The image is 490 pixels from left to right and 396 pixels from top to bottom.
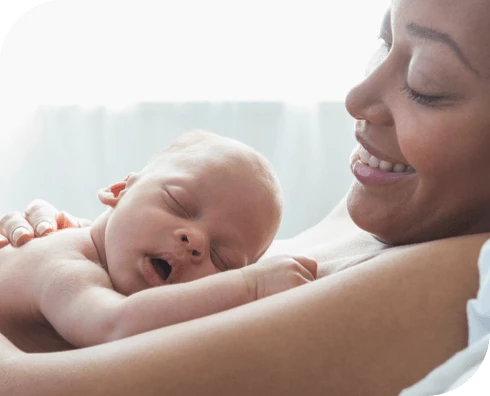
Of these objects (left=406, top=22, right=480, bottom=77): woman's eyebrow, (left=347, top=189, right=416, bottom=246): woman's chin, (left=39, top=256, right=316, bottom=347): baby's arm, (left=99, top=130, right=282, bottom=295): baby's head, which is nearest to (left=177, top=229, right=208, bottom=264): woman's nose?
(left=99, top=130, right=282, bottom=295): baby's head

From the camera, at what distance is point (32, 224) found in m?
1.50

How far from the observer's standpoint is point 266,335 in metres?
0.94

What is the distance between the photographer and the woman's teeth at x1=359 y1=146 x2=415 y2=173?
4.11 ft

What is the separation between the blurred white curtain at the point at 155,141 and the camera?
2.64 meters

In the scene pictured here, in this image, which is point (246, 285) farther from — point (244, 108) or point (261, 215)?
point (244, 108)

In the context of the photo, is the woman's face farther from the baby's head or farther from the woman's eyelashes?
the baby's head

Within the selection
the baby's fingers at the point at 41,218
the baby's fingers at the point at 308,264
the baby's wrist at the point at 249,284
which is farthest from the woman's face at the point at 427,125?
the baby's fingers at the point at 41,218

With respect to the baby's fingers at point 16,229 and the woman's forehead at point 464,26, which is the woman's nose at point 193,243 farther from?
the woman's forehead at point 464,26

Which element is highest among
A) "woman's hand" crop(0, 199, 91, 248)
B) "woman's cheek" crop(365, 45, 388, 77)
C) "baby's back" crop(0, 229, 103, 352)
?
"woman's cheek" crop(365, 45, 388, 77)

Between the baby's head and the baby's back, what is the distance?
0.09 m

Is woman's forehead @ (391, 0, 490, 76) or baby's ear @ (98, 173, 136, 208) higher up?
woman's forehead @ (391, 0, 490, 76)

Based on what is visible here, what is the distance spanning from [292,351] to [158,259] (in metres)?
0.45

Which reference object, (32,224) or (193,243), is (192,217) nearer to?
(193,243)

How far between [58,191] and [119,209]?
51.3 inches
